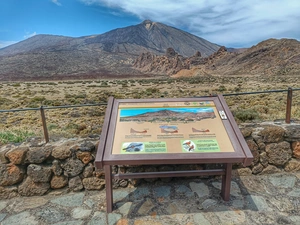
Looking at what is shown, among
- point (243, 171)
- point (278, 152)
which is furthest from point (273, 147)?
point (243, 171)

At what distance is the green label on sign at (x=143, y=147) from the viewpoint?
2.50 meters

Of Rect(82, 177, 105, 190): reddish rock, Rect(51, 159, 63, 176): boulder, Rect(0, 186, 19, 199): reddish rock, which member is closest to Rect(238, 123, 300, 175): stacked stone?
Rect(82, 177, 105, 190): reddish rock

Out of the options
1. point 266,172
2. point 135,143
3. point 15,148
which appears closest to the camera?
point 135,143

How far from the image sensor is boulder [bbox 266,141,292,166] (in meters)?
3.44

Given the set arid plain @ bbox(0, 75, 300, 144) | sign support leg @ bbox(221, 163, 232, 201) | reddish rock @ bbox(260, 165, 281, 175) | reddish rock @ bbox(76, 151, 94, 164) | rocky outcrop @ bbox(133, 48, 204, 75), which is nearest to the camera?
sign support leg @ bbox(221, 163, 232, 201)

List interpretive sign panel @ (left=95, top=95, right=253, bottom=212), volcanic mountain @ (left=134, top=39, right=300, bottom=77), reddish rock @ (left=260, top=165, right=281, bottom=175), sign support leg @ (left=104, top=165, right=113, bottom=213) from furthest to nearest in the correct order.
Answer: volcanic mountain @ (left=134, top=39, right=300, bottom=77) → reddish rock @ (left=260, top=165, right=281, bottom=175) → sign support leg @ (left=104, top=165, right=113, bottom=213) → interpretive sign panel @ (left=95, top=95, right=253, bottom=212)

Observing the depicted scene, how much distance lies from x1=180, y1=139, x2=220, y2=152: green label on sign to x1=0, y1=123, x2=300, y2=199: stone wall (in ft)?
2.73

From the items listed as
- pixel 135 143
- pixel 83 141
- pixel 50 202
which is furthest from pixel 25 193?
pixel 135 143

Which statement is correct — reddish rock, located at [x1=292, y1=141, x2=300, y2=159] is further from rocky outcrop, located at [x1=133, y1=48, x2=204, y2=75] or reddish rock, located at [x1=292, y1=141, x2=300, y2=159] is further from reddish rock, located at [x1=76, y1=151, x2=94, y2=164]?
rocky outcrop, located at [x1=133, y1=48, x2=204, y2=75]

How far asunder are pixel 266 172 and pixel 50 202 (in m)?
2.94

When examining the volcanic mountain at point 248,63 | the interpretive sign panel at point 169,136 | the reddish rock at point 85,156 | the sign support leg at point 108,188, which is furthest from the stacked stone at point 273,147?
the volcanic mountain at point 248,63

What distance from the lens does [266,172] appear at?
11.4ft

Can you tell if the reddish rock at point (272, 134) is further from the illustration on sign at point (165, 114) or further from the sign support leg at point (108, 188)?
the sign support leg at point (108, 188)

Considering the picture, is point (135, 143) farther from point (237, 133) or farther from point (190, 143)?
point (237, 133)
